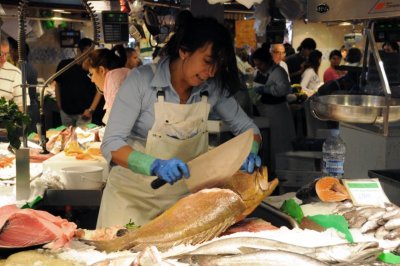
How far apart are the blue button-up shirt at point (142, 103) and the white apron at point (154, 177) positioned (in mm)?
63

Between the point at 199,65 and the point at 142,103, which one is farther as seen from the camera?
the point at 142,103

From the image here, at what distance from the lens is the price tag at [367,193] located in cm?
335

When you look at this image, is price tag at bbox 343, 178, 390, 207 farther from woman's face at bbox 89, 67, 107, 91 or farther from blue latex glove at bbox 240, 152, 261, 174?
woman's face at bbox 89, 67, 107, 91

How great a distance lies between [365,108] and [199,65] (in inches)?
37.9

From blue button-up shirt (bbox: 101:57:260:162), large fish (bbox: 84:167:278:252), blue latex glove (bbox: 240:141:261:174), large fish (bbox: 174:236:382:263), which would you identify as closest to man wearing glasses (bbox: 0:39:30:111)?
blue button-up shirt (bbox: 101:57:260:162)

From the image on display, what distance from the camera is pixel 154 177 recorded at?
3.64 meters

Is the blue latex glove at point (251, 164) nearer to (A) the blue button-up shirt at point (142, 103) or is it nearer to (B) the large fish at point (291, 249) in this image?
(A) the blue button-up shirt at point (142, 103)

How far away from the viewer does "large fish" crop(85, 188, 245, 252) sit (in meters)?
2.41

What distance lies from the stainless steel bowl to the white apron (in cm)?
71

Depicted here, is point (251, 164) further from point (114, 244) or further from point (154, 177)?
point (114, 244)

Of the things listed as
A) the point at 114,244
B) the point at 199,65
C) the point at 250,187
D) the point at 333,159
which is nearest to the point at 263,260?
the point at 114,244

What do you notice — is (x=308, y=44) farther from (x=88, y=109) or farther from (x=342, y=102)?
(x=342, y=102)

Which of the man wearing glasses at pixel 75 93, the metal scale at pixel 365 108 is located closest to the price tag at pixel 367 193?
the metal scale at pixel 365 108

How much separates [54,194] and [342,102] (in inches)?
83.5
